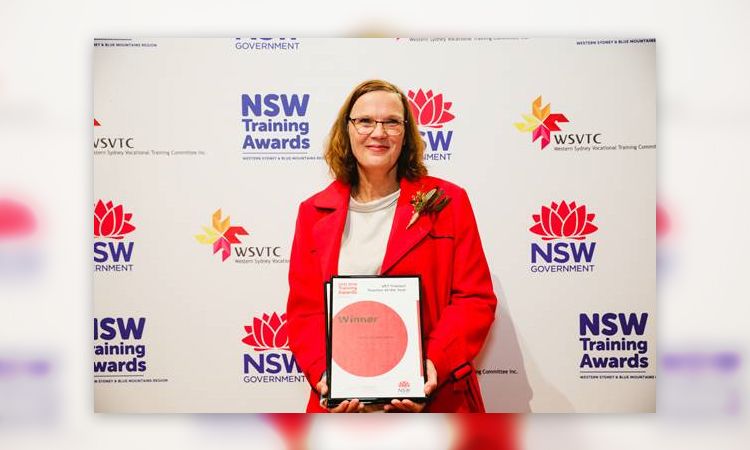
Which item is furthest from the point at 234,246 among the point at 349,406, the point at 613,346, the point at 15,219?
the point at 613,346

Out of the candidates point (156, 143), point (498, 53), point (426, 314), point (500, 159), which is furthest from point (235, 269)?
point (498, 53)

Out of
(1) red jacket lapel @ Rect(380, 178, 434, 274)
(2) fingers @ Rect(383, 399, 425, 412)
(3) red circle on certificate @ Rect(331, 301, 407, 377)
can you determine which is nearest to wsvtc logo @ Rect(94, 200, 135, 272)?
(3) red circle on certificate @ Rect(331, 301, 407, 377)

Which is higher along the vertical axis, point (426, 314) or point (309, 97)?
point (309, 97)

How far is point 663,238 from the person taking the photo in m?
2.23

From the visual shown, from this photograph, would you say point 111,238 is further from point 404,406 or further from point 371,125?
point 404,406

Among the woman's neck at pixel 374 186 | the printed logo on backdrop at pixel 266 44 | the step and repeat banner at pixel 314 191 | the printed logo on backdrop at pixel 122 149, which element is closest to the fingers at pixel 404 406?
the step and repeat banner at pixel 314 191

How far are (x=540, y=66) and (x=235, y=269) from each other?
1207 millimetres

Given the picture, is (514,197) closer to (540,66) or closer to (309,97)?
(540,66)

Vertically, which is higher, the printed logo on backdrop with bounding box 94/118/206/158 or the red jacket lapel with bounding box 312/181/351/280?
the printed logo on backdrop with bounding box 94/118/206/158

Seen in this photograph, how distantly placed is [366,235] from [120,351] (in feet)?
2.95

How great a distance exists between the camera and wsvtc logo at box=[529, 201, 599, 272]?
2.19m

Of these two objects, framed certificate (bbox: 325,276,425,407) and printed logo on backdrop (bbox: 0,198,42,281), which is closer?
framed certificate (bbox: 325,276,425,407)

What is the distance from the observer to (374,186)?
2.21 m

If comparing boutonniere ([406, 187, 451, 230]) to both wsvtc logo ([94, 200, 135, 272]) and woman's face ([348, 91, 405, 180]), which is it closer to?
woman's face ([348, 91, 405, 180])
